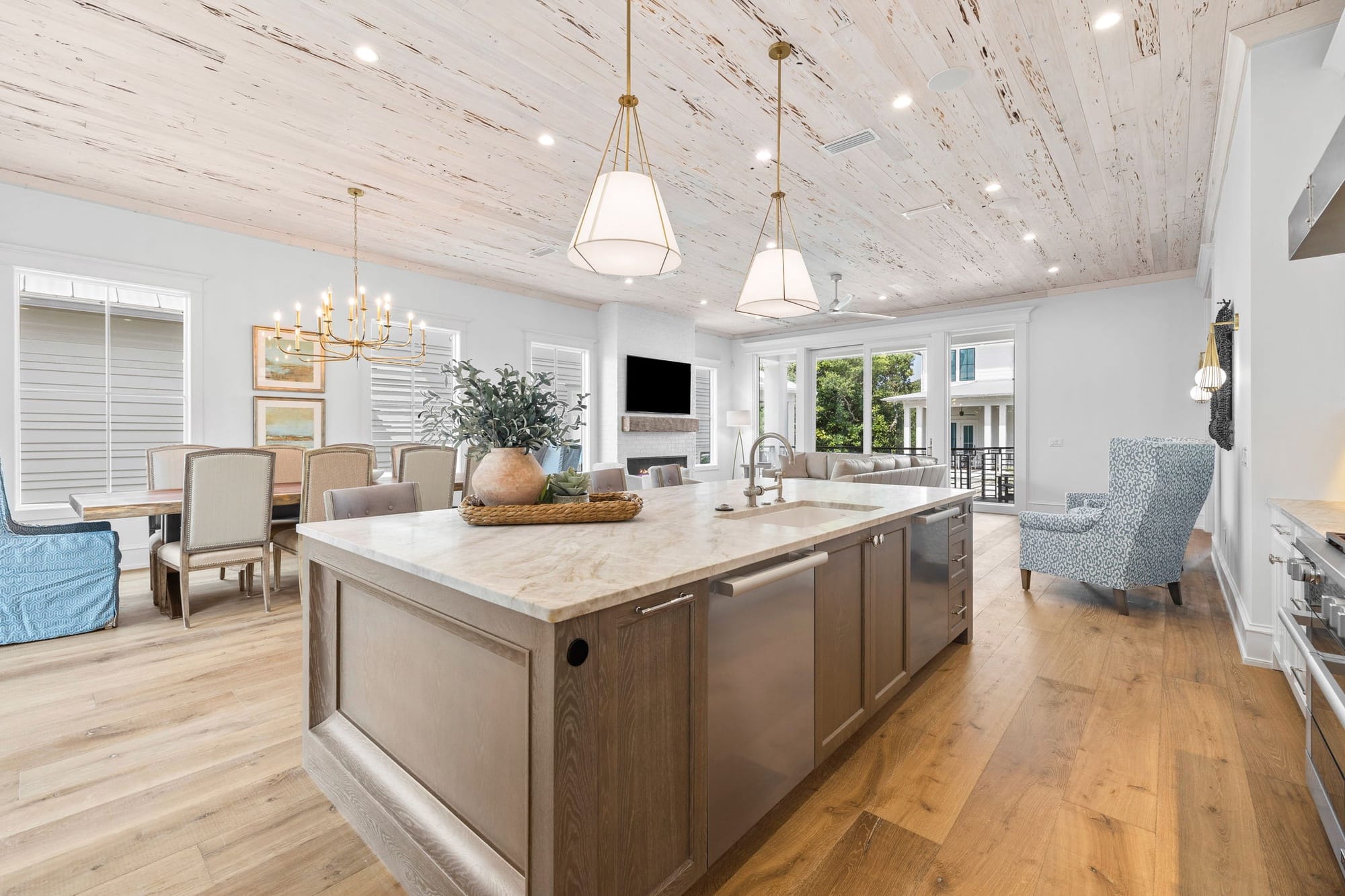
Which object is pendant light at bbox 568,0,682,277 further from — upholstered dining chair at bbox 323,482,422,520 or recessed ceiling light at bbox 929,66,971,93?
recessed ceiling light at bbox 929,66,971,93

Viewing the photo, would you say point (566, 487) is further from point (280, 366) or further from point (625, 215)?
point (280, 366)

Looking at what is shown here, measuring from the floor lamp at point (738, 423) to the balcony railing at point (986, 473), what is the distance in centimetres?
319

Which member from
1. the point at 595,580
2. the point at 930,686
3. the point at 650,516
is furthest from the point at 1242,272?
the point at 595,580

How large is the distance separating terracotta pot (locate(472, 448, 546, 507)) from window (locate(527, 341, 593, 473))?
4920 mm

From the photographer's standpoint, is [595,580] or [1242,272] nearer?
[595,580]

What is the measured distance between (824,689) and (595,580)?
0.98 metres

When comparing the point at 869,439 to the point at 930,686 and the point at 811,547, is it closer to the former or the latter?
the point at 930,686

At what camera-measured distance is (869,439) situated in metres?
8.72

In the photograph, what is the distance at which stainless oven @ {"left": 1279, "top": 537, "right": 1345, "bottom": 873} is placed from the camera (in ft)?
4.08

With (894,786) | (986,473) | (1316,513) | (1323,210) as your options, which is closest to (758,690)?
(894,786)

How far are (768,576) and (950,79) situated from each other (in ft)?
9.01

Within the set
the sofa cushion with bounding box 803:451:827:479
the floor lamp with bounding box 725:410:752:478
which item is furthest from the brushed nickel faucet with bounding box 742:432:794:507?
the floor lamp with bounding box 725:410:752:478

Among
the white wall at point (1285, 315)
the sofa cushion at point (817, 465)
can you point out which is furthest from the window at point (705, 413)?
the white wall at point (1285, 315)

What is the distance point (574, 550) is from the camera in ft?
4.71
